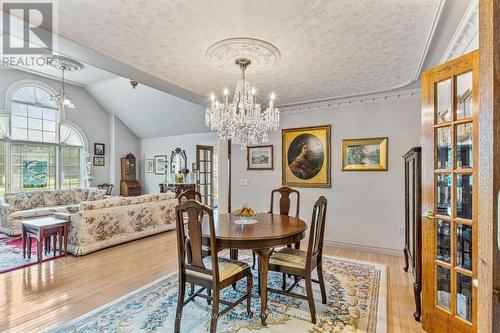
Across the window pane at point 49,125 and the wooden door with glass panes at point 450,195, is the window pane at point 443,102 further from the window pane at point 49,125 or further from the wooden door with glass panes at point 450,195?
the window pane at point 49,125

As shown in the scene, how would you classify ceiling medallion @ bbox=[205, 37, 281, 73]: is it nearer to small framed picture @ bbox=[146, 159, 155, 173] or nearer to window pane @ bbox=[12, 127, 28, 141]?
window pane @ bbox=[12, 127, 28, 141]

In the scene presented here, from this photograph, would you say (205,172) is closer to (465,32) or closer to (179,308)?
(179,308)

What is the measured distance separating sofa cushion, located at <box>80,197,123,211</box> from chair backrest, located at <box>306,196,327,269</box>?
3.56 meters

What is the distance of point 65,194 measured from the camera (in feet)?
22.1

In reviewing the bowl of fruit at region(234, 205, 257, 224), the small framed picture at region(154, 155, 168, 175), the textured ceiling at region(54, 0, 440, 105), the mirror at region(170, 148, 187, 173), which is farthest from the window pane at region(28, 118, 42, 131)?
the bowl of fruit at region(234, 205, 257, 224)

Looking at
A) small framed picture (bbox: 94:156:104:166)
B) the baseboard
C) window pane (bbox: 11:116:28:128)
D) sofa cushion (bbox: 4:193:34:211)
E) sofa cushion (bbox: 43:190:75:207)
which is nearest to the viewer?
the baseboard

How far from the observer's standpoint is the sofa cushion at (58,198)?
631 cm

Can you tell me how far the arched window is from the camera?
645 centimetres

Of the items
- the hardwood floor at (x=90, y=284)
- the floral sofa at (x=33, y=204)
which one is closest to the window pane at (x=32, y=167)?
the floral sofa at (x=33, y=204)

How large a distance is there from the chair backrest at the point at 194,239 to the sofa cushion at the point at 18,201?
17.7ft

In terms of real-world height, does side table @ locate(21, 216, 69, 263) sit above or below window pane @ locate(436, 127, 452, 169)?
below

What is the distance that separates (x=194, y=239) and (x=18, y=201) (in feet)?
19.0

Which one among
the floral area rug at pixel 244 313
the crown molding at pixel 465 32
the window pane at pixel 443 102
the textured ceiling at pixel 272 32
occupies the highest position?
the textured ceiling at pixel 272 32

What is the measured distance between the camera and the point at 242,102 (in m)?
2.86
